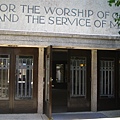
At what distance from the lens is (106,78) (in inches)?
443

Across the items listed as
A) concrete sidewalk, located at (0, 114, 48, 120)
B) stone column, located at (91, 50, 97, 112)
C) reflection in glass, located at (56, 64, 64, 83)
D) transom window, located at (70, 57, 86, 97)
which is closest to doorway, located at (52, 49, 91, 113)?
A: transom window, located at (70, 57, 86, 97)

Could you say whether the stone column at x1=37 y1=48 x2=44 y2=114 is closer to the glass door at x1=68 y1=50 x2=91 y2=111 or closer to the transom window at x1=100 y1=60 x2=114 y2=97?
the glass door at x1=68 y1=50 x2=91 y2=111

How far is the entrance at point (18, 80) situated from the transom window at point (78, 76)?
1609mm

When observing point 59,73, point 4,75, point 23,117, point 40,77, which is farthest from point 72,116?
point 59,73

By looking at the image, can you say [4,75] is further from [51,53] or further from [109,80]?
[109,80]

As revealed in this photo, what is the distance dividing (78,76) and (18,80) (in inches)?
97.4

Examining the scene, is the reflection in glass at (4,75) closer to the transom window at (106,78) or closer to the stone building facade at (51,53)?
the stone building facade at (51,53)

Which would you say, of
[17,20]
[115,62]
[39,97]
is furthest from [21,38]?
[115,62]

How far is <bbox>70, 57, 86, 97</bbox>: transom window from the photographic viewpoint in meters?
10.9

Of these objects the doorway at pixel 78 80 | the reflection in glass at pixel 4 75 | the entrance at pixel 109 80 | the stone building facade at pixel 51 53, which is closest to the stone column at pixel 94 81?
the stone building facade at pixel 51 53

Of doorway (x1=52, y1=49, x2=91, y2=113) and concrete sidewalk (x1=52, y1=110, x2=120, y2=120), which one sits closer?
concrete sidewalk (x1=52, y1=110, x2=120, y2=120)

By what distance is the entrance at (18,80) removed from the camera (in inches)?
397

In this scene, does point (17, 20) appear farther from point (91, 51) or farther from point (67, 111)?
point (67, 111)

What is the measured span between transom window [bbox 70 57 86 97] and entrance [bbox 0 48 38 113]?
1.61m
